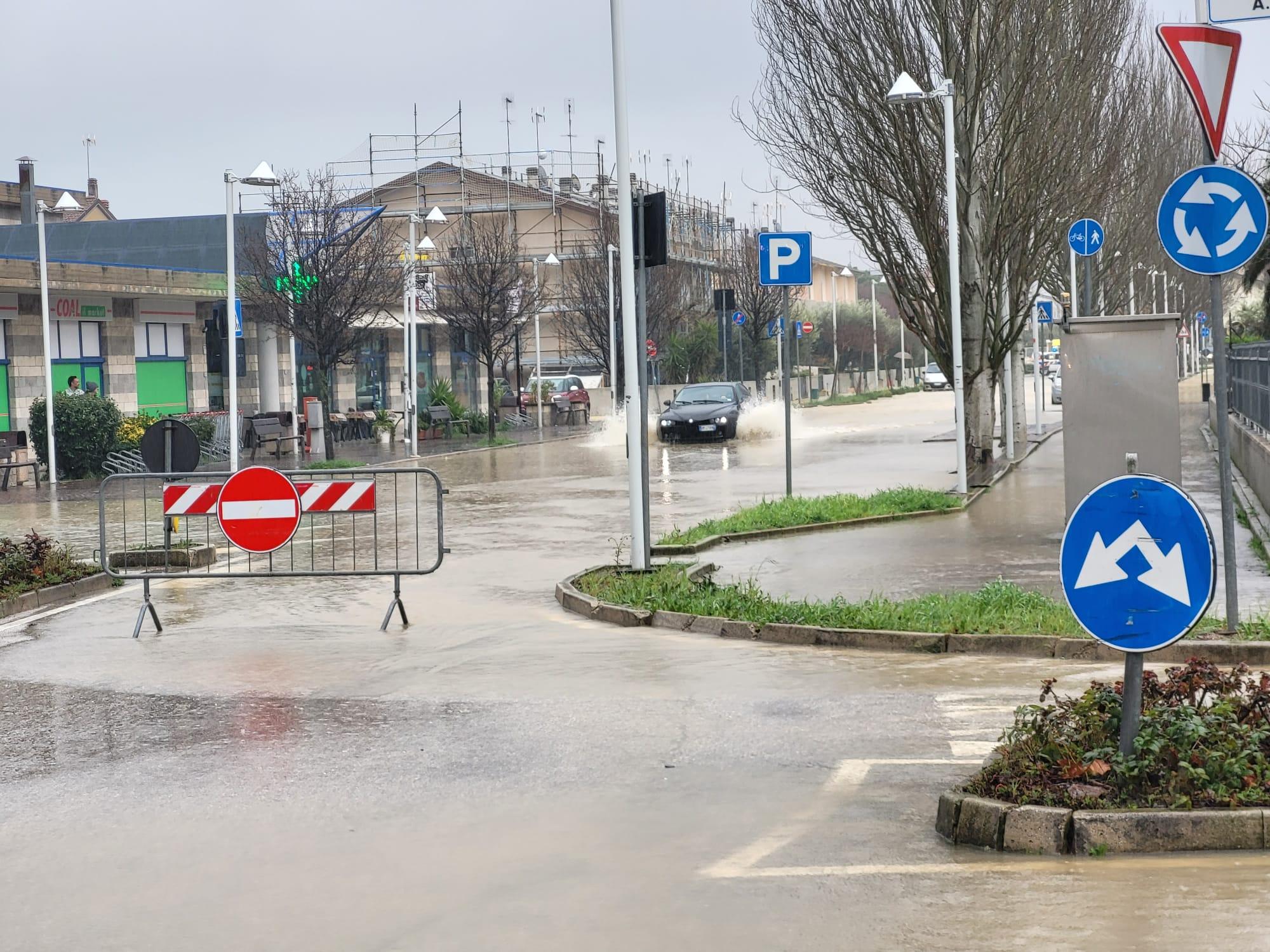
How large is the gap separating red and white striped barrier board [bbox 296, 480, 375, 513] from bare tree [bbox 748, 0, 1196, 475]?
14.9 meters

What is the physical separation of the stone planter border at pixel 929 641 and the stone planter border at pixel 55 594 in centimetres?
496

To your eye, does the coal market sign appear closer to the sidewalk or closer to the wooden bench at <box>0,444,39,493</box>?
the sidewalk

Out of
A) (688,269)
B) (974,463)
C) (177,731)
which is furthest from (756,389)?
(177,731)

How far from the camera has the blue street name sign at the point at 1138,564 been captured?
6113 millimetres

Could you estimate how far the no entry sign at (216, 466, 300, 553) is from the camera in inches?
508

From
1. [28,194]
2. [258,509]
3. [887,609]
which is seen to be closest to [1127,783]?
[887,609]

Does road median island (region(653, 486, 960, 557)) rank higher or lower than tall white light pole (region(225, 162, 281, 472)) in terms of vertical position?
lower

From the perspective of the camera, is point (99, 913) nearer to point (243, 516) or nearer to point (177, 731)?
point (177, 731)

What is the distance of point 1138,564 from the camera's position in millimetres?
6180

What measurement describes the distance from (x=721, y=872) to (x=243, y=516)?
7.86m

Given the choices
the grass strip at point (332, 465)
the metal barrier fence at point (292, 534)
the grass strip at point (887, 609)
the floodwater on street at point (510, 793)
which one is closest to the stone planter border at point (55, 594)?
the metal barrier fence at point (292, 534)

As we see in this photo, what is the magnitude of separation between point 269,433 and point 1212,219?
110 ft

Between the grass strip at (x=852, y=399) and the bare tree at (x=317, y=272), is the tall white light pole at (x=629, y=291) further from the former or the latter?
the grass strip at (x=852, y=399)

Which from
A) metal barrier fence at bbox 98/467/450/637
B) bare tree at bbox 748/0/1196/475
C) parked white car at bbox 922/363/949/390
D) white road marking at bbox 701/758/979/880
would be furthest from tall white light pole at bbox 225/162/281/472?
parked white car at bbox 922/363/949/390
